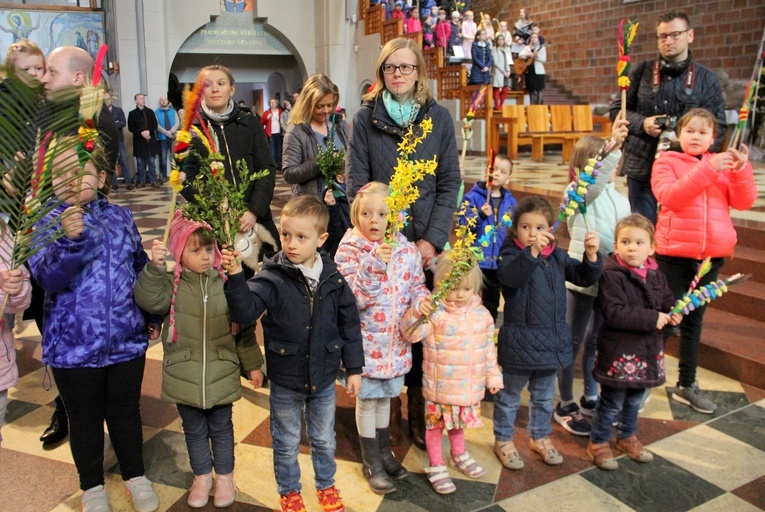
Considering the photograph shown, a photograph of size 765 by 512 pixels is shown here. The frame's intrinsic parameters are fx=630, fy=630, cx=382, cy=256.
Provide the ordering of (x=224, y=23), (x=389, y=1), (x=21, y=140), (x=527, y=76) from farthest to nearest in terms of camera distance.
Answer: (x=224, y=23) → (x=389, y=1) → (x=527, y=76) → (x=21, y=140)

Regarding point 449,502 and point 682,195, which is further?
point 682,195

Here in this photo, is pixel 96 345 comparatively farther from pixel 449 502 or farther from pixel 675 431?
pixel 675 431

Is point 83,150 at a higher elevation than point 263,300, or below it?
higher

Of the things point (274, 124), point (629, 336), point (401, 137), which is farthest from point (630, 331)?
point (274, 124)

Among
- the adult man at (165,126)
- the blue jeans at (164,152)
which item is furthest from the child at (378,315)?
the adult man at (165,126)

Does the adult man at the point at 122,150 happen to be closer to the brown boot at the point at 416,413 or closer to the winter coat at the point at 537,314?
the brown boot at the point at 416,413

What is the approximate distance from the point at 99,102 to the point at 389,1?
13484 mm

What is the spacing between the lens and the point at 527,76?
13.5 m

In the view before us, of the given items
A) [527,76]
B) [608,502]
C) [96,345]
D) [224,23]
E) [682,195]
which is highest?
[224,23]

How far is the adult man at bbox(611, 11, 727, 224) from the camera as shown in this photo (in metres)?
3.37

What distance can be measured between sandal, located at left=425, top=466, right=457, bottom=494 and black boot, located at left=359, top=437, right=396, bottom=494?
16 centimetres

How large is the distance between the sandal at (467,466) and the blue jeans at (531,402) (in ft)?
0.58

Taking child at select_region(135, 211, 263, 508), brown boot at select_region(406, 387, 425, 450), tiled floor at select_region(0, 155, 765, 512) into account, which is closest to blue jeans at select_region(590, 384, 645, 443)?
tiled floor at select_region(0, 155, 765, 512)

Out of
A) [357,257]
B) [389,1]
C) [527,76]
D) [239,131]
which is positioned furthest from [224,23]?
[357,257]
